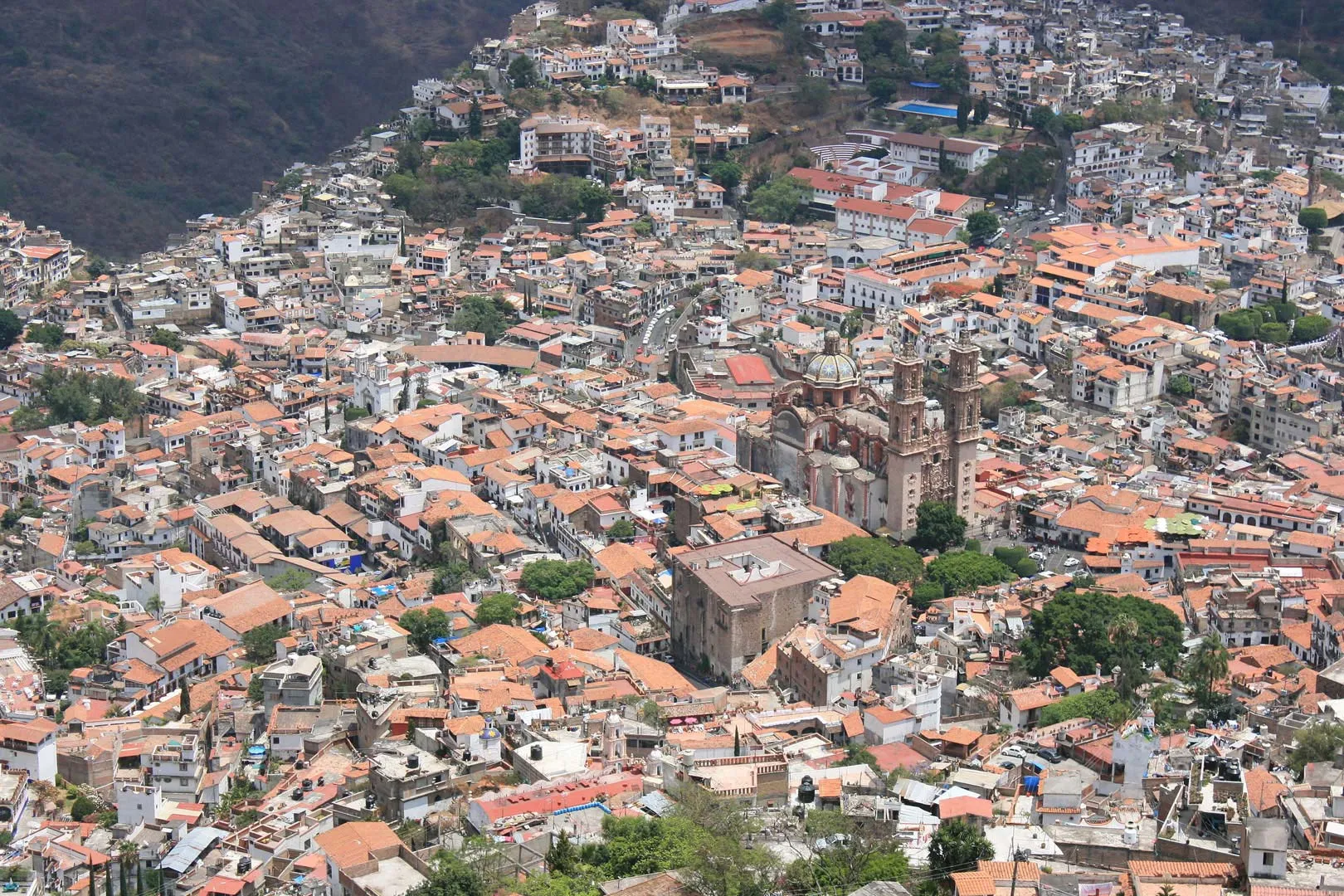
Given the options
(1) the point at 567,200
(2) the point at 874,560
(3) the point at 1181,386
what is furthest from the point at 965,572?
(1) the point at 567,200

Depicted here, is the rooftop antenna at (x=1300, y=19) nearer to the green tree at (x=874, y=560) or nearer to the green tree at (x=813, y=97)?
the green tree at (x=813, y=97)

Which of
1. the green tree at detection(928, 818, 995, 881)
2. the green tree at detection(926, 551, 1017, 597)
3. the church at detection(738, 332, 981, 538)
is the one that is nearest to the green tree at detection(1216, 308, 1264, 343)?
the church at detection(738, 332, 981, 538)

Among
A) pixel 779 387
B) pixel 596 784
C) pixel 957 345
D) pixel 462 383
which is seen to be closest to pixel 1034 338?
pixel 779 387

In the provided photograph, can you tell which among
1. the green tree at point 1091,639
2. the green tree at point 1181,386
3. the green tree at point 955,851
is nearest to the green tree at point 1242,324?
the green tree at point 1181,386

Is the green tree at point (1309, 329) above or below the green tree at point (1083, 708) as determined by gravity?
above

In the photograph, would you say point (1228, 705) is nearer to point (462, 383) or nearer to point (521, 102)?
point (462, 383)

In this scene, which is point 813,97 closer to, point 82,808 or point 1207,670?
point 1207,670
